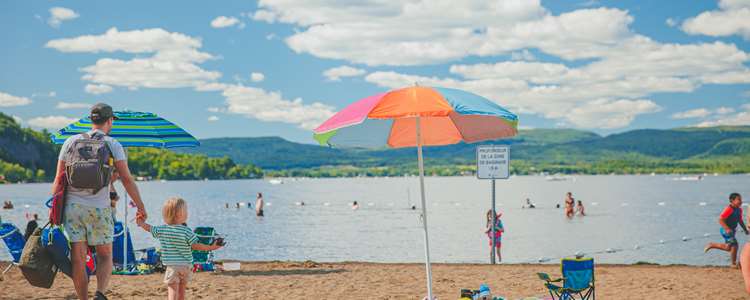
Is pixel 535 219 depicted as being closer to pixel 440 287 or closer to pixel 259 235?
pixel 259 235

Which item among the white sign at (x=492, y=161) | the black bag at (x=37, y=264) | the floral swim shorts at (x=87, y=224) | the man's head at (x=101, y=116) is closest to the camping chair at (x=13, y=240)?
the black bag at (x=37, y=264)

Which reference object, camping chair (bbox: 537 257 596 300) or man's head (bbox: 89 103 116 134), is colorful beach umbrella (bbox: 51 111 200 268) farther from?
camping chair (bbox: 537 257 596 300)

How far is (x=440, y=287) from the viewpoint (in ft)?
42.4

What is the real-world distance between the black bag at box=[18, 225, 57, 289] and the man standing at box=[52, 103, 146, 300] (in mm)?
385

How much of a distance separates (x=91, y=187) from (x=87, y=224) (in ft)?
1.33

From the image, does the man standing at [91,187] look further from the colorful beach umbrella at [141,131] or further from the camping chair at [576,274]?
the camping chair at [576,274]

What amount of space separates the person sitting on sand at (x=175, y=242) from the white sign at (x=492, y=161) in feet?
31.1

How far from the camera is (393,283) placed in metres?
13.5

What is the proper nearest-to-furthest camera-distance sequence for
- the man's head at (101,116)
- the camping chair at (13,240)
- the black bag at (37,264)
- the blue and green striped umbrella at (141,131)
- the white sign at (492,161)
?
the man's head at (101,116)
the black bag at (37,264)
the blue and green striped umbrella at (141,131)
the camping chair at (13,240)
the white sign at (492,161)

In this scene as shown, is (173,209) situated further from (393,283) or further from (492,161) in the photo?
(492,161)

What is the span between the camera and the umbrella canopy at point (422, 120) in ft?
25.9

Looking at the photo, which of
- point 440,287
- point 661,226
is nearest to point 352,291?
point 440,287

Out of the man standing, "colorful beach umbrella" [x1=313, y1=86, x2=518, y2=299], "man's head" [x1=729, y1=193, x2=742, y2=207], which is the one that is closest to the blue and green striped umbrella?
"colorful beach umbrella" [x1=313, y1=86, x2=518, y2=299]

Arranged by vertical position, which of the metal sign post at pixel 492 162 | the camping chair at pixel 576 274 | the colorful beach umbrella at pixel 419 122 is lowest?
the camping chair at pixel 576 274
